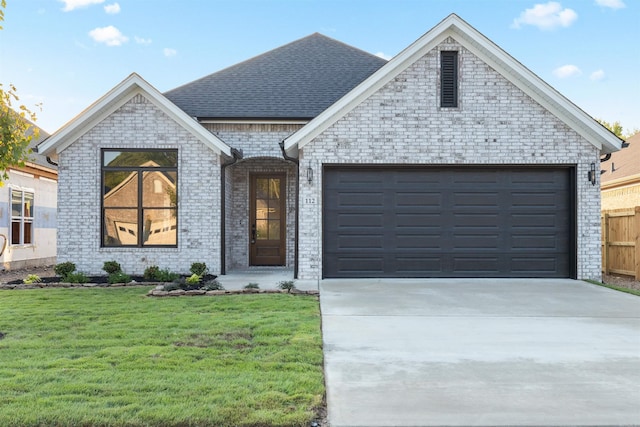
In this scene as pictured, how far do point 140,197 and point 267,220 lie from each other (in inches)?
137

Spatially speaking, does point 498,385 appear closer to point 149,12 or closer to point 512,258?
point 512,258

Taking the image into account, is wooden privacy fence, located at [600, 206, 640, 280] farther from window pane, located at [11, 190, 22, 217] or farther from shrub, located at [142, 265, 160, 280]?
window pane, located at [11, 190, 22, 217]

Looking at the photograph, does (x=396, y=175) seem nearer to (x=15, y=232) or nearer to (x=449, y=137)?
(x=449, y=137)

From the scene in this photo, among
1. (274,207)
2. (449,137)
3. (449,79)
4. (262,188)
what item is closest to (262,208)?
(274,207)

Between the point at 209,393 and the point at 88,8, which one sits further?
the point at 88,8

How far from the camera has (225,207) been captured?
13445mm

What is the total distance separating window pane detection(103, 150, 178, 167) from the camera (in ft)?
42.2

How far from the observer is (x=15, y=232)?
53.3ft

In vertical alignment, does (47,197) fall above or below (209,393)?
above

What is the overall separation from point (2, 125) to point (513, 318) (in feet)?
23.2

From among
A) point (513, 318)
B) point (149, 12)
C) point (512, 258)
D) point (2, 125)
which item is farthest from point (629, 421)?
point (149, 12)

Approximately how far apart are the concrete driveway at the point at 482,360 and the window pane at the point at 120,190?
20.1 feet

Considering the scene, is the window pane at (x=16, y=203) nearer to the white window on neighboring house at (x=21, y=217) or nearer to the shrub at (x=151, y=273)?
the white window on neighboring house at (x=21, y=217)

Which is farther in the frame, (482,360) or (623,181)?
(623,181)
